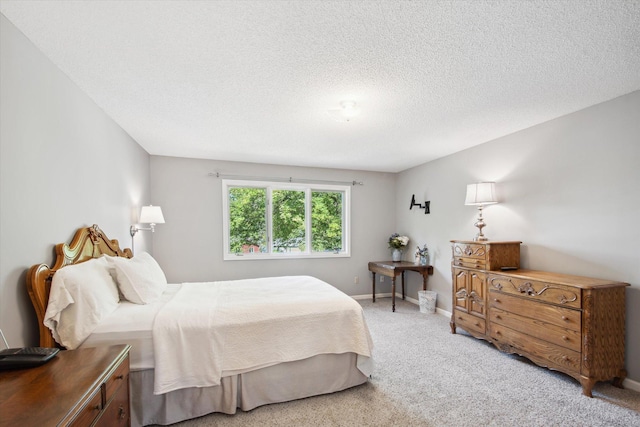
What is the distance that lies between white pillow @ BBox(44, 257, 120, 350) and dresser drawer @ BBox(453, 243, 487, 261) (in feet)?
11.4

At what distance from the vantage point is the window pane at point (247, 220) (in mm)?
4742

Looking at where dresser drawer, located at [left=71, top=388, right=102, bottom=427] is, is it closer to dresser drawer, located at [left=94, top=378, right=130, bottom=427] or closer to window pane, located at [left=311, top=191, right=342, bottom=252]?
dresser drawer, located at [left=94, top=378, right=130, bottom=427]

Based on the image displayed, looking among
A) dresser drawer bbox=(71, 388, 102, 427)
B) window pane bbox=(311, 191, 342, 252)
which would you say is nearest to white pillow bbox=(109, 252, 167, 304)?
dresser drawer bbox=(71, 388, 102, 427)

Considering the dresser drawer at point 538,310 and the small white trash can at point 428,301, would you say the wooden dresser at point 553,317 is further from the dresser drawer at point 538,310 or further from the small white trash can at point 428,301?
the small white trash can at point 428,301

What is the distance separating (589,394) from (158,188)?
5.26m

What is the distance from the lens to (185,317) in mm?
2037

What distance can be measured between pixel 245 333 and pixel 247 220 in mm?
2901

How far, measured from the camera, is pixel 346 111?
2529 millimetres

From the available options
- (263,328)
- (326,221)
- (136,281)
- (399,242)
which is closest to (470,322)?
(399,242)

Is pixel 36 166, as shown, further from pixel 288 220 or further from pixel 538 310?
pixel 538 310

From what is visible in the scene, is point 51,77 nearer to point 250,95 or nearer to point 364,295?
point 250,95

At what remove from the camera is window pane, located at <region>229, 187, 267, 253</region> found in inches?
187

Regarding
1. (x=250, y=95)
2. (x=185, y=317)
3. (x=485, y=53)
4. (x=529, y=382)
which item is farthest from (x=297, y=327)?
(x=485, y=53)

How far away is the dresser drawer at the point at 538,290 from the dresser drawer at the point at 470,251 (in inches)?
10.1
